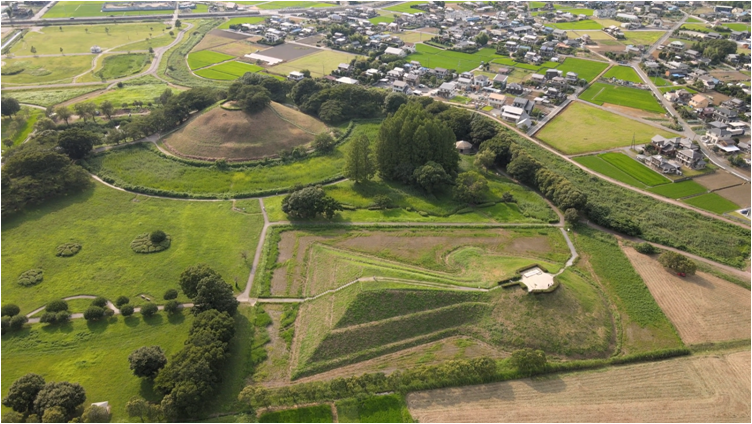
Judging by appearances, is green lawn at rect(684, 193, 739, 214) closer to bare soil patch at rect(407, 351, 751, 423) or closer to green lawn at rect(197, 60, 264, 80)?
bare soil patch at rect(407, 351, 751, 423)

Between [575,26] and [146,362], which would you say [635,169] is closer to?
[146,362]

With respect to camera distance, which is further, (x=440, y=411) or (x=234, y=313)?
(x=234, y=313)

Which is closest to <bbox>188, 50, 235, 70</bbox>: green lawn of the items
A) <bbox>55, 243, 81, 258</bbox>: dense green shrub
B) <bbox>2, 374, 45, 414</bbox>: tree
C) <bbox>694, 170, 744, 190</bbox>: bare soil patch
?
<bbox>55, 243, 81, 258</bbox>: dense green shrub

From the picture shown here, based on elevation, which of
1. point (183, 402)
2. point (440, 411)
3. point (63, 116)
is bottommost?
point (440, 411)

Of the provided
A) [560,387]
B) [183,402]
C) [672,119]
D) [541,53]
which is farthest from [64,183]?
[541,53]

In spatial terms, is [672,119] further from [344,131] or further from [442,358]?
[442,358]

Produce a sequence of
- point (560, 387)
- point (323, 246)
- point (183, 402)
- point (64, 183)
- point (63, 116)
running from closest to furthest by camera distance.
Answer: point (183, 402) → point (560, 387) → point (323, 246) → point (64, 183) → point (63, 116)
